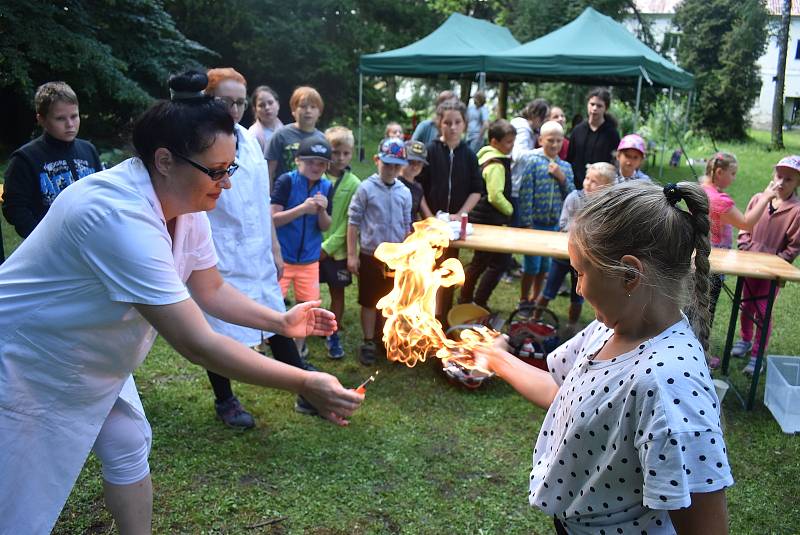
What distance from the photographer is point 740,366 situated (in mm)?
5738

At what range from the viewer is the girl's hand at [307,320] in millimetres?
2658

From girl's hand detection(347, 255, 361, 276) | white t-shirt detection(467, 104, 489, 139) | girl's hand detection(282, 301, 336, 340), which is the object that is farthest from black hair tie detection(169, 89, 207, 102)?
white t-shirt detection(467, 104, 489, 139)

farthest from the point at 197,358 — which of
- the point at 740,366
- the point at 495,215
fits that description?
the point at 740,366

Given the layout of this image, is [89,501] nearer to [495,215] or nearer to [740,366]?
[495,215]

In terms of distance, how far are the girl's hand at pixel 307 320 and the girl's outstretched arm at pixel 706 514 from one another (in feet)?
5.23

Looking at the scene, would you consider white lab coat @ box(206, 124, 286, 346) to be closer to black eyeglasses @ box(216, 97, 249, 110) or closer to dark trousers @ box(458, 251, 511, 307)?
black eyeglasses @ box(216, 97, 249, 110)

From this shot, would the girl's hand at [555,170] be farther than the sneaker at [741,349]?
Yes

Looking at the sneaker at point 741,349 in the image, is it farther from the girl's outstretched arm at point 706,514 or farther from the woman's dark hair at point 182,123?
the woman's dark hair at point 182,123

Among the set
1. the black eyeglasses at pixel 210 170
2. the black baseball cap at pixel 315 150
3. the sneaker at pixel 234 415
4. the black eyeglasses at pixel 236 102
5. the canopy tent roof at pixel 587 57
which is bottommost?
the sneaker at pixel 234 415

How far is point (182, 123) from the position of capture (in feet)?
6.81

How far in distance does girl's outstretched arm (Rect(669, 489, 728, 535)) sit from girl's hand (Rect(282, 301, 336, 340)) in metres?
1.59

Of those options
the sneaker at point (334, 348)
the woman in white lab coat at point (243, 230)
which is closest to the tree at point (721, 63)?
the sneaker at point (334, 348)

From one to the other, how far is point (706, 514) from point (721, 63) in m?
34.5

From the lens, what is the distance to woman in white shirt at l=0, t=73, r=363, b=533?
1883mm
